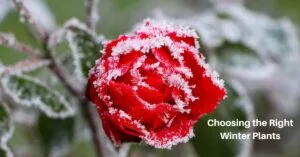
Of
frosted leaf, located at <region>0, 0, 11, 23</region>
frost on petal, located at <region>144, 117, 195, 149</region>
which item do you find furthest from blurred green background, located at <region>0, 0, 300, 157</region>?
frost on petal, located at <region>144, 117, 195, 149</region>

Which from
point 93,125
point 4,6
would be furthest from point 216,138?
point 4,6

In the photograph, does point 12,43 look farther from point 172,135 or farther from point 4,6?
point 4,6

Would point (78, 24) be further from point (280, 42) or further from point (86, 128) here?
point (280, 42)

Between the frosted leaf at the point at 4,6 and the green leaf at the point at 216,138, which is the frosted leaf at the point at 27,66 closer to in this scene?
the green leaf at the point at 216,138

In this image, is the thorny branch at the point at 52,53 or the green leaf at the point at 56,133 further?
the green leaf at the point at 56,133

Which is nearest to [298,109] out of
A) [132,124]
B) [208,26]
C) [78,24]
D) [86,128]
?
[208,26]

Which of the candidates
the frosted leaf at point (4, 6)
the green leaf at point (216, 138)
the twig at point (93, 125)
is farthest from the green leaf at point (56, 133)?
the frosted leaf at point (4, 6)
